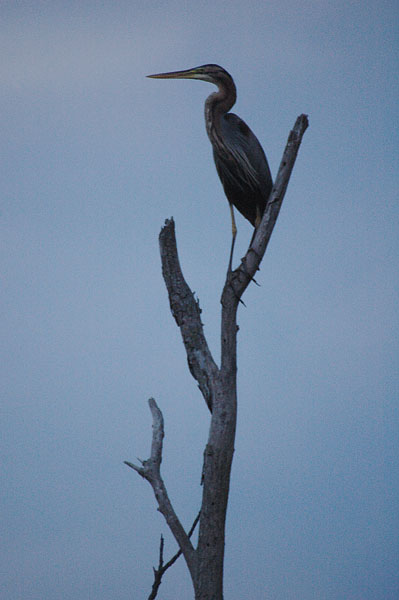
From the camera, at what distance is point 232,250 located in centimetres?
305

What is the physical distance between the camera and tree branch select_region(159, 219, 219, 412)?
3.08m

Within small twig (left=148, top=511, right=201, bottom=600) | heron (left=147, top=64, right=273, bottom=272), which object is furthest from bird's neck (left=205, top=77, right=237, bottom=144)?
small twig (left=148, top=511, right=201, bottom=600)

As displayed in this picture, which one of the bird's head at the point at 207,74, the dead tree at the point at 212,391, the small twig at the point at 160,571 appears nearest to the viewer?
the dead tree at the point at 212,391

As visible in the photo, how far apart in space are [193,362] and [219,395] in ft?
0.88

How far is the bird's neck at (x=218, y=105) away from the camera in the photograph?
10.4ft

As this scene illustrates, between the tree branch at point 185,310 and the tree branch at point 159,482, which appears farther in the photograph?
the tree branch at point 185,310

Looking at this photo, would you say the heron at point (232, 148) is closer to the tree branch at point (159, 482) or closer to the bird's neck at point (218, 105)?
the bird's neck at point (218, 105)

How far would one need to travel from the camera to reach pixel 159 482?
301cm

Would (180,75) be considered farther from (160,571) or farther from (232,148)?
(160,571)

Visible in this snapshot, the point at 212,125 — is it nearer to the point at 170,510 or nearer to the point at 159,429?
the point at 159,429

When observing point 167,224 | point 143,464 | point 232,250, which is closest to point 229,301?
point 232,250

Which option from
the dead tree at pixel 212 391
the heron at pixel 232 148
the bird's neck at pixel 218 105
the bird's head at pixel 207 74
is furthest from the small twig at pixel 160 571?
the bird's head at pixel 207 74

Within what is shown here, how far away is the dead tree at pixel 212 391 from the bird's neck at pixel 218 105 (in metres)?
0.39

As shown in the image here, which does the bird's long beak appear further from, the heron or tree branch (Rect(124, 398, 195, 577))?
tree branch (Rect(124, 398, 195, 577))
